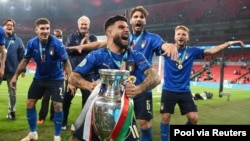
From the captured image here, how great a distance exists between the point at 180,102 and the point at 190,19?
103 feet

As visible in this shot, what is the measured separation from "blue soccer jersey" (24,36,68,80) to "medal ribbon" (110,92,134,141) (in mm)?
2636

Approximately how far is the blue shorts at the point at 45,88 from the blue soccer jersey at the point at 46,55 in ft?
0.26

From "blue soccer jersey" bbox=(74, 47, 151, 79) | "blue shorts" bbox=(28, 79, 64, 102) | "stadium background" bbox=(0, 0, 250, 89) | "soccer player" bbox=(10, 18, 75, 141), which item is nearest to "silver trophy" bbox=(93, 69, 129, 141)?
"blue soccer jersey" bbox=(74, 47, 151, 79)

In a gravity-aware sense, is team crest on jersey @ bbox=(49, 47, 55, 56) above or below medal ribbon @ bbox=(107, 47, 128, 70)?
above

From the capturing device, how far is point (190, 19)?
34656 mm

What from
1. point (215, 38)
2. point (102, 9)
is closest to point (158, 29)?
point (215, 38)

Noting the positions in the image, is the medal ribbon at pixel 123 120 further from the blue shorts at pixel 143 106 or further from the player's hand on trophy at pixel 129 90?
the blue shorts at pixel 143 106

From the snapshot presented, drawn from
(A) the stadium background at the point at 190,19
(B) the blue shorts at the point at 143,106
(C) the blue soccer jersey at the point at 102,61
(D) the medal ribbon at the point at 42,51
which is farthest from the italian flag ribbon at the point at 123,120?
(A) the stadium background at the point at 190,19

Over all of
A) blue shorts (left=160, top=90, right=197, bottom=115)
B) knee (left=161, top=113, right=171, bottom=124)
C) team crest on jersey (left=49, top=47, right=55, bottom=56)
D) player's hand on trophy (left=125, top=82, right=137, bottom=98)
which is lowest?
knee (left=161, top=113, right=171, bottom=124)

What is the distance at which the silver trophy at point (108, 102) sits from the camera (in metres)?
2.08

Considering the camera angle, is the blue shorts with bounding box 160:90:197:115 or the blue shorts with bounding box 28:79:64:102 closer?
the blue shorts with bounding box 160:90:197:115

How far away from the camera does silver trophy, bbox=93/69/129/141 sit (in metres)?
2.08

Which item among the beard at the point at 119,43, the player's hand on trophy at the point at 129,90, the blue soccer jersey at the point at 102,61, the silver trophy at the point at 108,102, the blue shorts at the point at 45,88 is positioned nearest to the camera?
the silver trophy at the point at 108,102

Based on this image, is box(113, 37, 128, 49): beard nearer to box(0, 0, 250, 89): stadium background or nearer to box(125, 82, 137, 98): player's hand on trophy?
box(125, 82, 137, 98): player's hand on trophy
